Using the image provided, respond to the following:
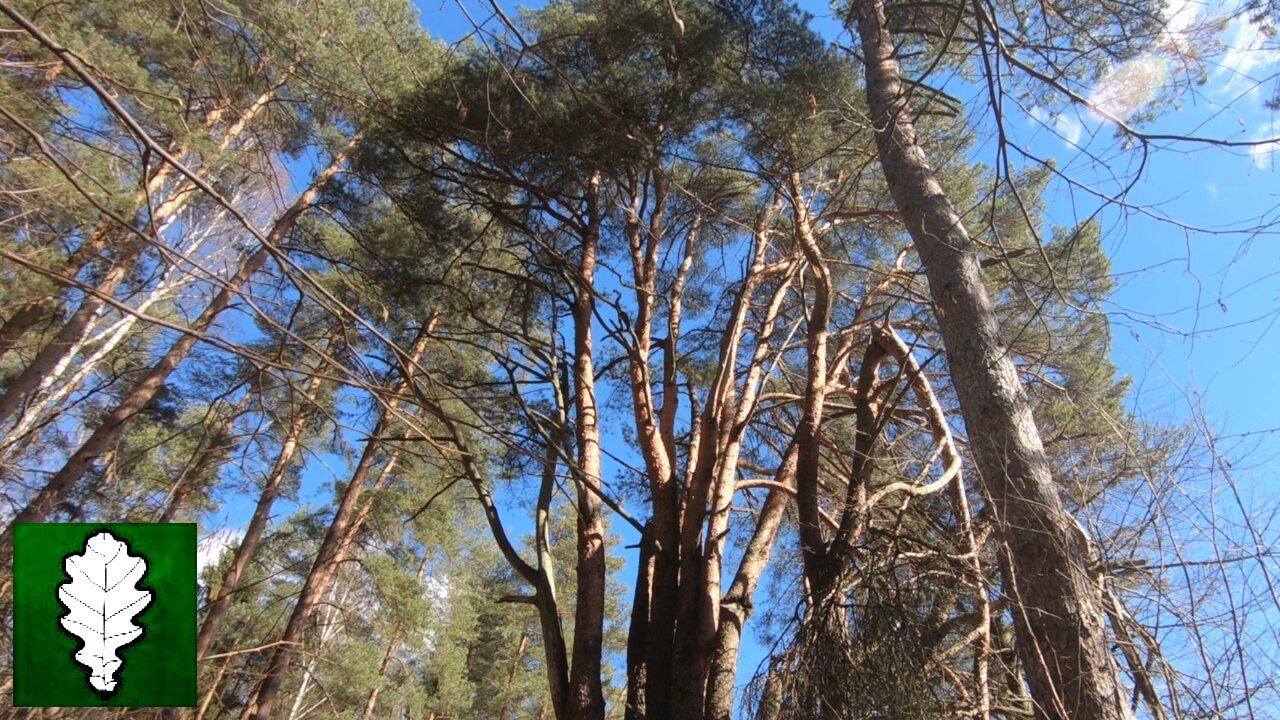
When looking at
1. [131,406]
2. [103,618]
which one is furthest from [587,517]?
[131,406]

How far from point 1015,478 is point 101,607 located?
11.0 feet

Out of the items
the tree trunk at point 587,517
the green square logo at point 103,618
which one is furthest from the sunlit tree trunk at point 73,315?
the green square logo at point 103,618

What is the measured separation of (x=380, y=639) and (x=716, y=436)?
12.0 meters

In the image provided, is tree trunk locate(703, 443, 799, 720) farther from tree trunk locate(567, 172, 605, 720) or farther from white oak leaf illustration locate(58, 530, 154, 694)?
white oak leaf illustration locate(58, 530, 154, 694)

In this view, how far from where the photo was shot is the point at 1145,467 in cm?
205

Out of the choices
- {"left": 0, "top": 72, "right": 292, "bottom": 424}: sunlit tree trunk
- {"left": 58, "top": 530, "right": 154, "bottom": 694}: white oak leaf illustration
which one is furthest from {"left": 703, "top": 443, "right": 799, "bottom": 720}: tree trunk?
{"left": 0, "top": 72, "right": 292, "bottom": 424}: sunlit tree trunk

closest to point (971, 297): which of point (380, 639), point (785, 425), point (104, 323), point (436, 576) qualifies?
point (785, 425)

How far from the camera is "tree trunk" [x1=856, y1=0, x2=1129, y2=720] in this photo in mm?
2154

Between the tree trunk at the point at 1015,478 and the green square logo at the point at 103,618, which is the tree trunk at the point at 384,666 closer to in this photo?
the green square logo at the point at 103,618

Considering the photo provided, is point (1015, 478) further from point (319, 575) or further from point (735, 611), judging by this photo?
point (319, 575)

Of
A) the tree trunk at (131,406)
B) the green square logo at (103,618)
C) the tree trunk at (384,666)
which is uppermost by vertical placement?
the tree trunk at (131,406)

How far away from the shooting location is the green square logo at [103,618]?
274 centimetres

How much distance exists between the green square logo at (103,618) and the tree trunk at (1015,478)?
311 cm

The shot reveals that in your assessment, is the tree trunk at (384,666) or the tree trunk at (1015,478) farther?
the tree trunk at (384,666)
